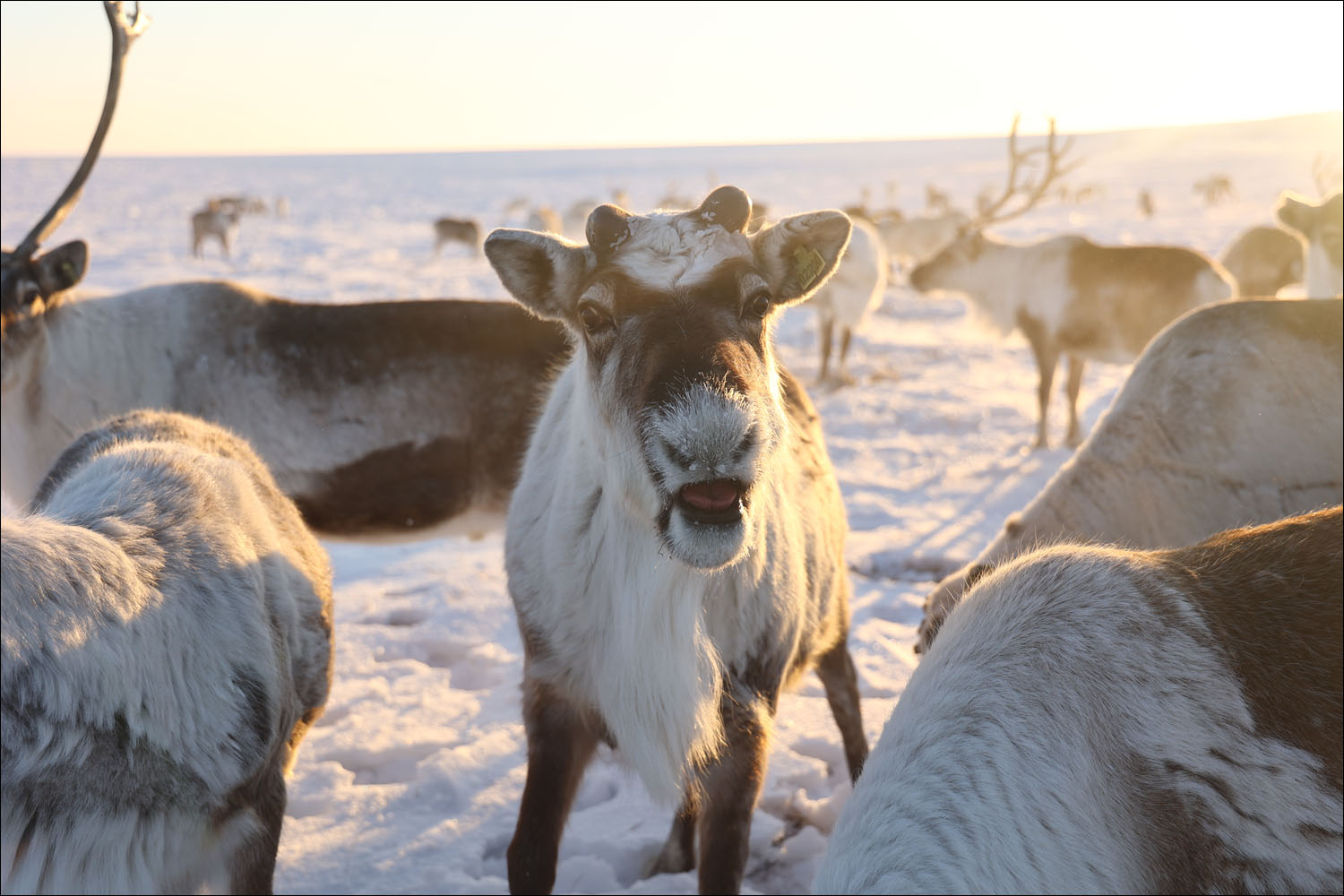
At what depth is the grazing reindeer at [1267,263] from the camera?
9578mm

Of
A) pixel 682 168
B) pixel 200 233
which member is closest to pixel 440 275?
pixel 200 233

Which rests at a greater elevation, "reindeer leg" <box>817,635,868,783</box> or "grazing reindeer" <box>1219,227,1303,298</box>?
"grazing reindeer" <box>1219,227,1303,298</box>

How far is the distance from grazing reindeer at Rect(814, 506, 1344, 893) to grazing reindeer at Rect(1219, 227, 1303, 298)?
928cm

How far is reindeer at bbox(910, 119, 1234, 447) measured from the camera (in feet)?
27.3

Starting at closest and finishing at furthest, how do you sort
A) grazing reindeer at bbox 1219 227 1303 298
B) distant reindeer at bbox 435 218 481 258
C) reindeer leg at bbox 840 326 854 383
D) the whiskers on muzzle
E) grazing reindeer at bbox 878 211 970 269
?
the whiskers on muzzle, grazing reindeer at bbox 1219 227 1303 298, reindeer leg at bbox 840 326 854 383, grazing reindeer at bbox 878 211 970 269, distant reindeer at bbox 435 218 481 258

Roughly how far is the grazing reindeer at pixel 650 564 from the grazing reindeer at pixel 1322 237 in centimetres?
408

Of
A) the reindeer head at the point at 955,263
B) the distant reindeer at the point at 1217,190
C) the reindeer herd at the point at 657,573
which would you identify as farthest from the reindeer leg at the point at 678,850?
the distant reindeer at the point at 1217,190

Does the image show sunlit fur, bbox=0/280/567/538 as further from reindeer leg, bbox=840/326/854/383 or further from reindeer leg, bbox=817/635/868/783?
reindeer leg, bbox=840/326/854/383

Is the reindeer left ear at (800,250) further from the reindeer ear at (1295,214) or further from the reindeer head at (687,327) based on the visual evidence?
the reindeer ear at (1295,214)

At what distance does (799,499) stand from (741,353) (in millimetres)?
769

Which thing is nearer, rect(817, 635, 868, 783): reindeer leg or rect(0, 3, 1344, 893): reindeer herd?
rect(0, 3, 1344, 893): reindeer herd

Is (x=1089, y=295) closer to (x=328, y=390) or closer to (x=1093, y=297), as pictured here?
(x=1093, y=297)

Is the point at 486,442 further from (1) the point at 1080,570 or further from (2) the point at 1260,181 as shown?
(2) the point at 1260,181

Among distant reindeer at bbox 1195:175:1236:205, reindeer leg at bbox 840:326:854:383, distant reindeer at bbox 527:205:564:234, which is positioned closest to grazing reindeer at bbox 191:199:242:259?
distant reindeer at bbox 527:205:564:234
